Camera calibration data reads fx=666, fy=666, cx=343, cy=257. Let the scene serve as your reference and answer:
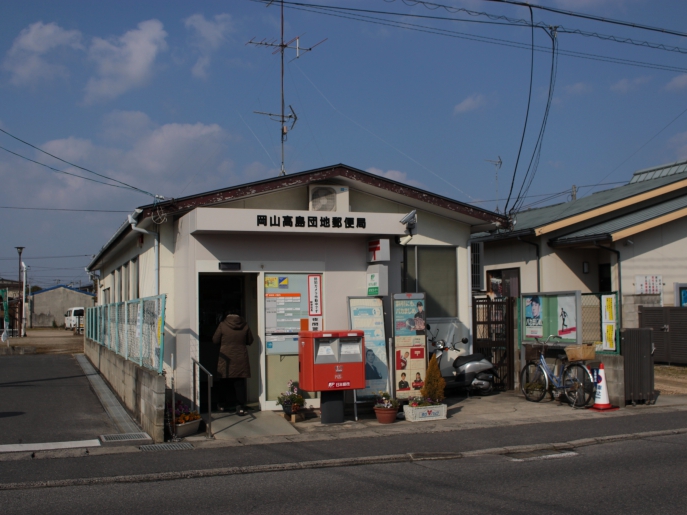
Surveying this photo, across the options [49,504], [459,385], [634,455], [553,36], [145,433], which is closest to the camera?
[49,504]

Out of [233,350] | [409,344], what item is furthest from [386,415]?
[233,350]

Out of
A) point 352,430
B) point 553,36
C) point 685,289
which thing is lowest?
point 352,430

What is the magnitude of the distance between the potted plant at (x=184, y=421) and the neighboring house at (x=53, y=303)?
6273 centimetres

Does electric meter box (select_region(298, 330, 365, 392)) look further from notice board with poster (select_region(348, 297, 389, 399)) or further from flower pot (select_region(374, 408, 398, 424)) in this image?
notice board with poster (select_region(348, 297, 389, 399))

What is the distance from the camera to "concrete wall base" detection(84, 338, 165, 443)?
9344 mm

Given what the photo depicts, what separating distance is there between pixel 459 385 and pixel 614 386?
2.85 m

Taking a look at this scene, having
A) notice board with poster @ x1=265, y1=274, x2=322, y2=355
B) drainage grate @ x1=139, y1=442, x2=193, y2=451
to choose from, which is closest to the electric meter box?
notice board with poster @ x1=265, y1=274, x2=322, y2=355

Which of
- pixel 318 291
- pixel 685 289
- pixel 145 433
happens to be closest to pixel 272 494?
pixel 145 433

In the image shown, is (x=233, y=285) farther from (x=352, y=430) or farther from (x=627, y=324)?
(x=627, y=324)

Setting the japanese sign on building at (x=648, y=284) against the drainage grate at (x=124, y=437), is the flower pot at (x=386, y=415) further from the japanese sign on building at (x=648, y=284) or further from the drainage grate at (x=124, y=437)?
the japanese sign on building at (x=648, y=284)

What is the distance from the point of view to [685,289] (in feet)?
63.9

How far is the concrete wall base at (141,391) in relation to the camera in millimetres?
9344

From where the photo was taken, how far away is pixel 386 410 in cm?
1084

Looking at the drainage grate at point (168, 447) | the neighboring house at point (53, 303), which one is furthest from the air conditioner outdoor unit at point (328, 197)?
the neighboring house at point (53, 303)
